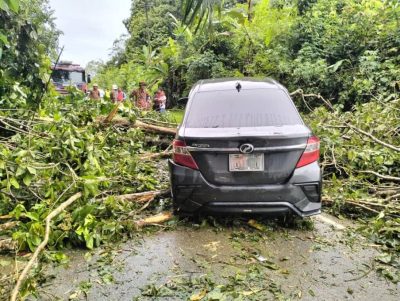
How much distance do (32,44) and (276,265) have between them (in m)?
3.67

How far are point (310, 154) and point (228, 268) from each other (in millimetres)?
1397

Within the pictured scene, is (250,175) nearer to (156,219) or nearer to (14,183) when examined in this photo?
(156,219)

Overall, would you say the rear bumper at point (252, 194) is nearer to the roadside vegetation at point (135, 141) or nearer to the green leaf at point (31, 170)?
the roadside vegetation at point (135, 141)

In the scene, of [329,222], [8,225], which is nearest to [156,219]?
[8,225]

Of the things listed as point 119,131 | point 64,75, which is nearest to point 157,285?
point 119,131

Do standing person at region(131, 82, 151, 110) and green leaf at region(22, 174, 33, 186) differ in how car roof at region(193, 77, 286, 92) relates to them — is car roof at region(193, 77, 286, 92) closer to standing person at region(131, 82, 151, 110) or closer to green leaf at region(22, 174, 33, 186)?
green leaf at region(22, 174, 33, 186)

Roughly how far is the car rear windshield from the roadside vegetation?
2.73 feet

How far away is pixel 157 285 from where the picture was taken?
3.06m

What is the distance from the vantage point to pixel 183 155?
3.86 m

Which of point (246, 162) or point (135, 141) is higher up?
point (246, 162)


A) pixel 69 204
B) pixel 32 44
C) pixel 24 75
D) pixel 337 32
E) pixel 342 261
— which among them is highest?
pixel 337 32

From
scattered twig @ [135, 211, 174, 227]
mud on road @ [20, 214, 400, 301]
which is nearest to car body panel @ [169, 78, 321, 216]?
mud on road @ [20, 214, 400, 301]

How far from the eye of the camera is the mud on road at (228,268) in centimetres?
296

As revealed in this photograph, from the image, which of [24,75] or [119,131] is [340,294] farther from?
[119,131]
